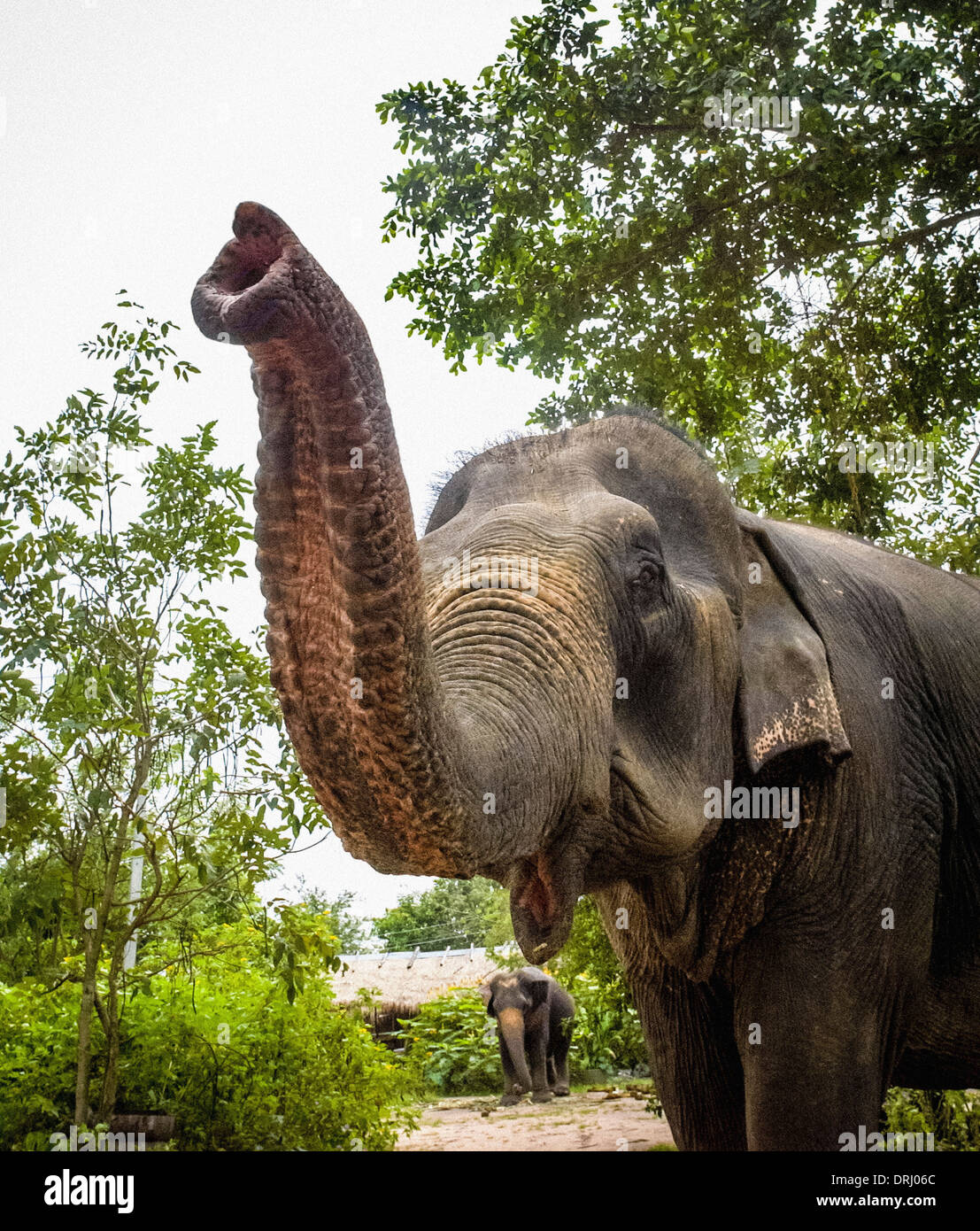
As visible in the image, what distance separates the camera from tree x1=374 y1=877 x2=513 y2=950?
67.1 ft

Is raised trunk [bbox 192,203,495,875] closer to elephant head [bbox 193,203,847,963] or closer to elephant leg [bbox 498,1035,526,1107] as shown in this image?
elephant head [bbox 193,203,847,963]

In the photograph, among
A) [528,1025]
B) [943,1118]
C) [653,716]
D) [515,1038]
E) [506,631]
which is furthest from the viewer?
[528,1025]

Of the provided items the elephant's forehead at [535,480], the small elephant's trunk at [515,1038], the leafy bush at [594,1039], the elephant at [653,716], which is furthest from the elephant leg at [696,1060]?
the small elephant's trunk at [515,1038]

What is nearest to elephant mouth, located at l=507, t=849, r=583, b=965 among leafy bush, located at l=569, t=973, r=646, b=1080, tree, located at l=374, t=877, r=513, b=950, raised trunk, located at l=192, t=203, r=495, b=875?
raised trunk, located at l=192, t=203, r=495, b=875

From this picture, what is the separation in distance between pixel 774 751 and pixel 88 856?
350 cm

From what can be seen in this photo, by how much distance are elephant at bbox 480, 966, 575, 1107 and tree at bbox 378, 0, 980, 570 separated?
546cm

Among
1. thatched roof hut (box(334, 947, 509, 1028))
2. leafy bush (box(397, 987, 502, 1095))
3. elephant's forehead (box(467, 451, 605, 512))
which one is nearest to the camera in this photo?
elephant's forehead (box(467, 451, 605, 512))

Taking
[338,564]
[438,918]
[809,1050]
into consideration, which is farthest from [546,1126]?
[438,918]

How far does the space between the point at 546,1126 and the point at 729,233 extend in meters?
5.88

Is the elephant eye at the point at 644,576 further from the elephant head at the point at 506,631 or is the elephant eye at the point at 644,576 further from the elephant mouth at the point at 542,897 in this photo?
the elephant mouth at the point at 542,897

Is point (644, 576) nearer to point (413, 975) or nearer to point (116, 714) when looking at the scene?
point (116, 714)

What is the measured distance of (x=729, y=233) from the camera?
7.02m

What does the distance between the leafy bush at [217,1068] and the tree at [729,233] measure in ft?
11.8

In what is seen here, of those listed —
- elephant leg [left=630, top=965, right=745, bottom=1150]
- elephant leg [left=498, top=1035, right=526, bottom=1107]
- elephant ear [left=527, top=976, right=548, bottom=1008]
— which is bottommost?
elephant leg [left=498, top=1035, right=526, bottom=1107]
